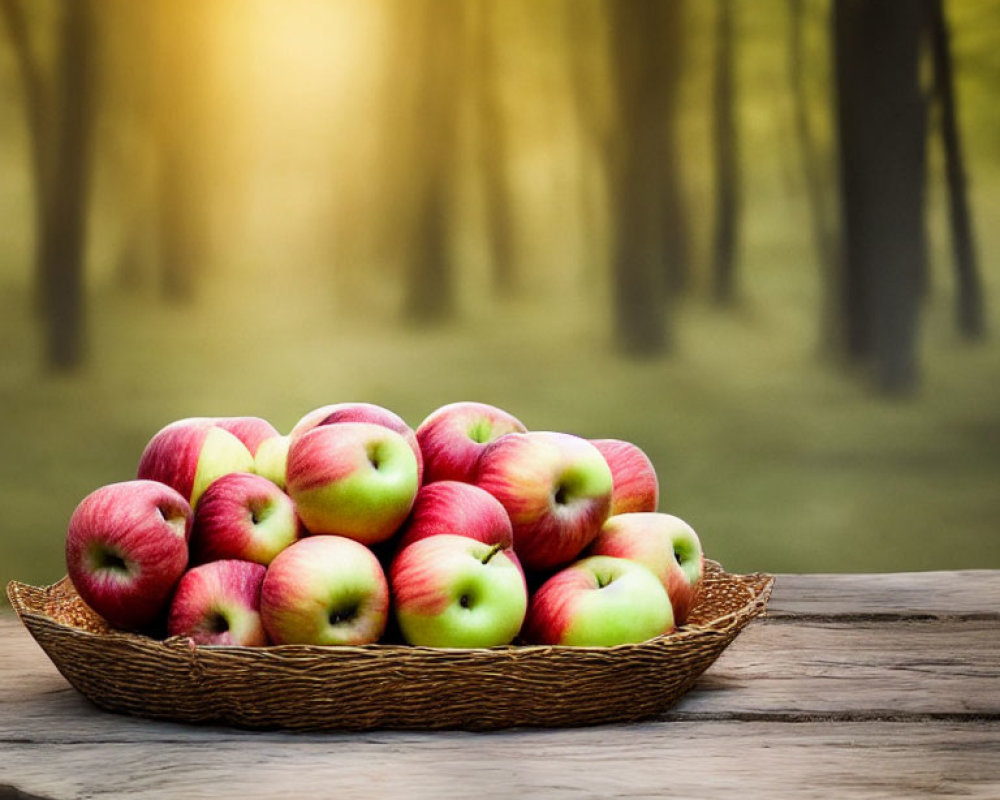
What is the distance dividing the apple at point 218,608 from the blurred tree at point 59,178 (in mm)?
2025

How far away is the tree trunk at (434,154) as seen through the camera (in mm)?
2822

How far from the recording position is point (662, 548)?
0.97 m

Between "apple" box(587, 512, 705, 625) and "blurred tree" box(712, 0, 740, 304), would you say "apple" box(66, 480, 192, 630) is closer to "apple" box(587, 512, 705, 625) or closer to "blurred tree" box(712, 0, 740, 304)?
"apple" box(587, 512, 705, 625)

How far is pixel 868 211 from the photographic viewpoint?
286 cm

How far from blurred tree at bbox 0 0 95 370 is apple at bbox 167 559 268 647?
6.64ft

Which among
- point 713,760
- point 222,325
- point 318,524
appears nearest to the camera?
point 713,760

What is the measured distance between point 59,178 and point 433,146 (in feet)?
2.68

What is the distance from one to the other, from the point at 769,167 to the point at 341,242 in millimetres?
983

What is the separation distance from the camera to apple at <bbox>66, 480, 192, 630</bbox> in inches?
34.7

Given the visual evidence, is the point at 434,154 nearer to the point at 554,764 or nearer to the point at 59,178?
the point at 59,178

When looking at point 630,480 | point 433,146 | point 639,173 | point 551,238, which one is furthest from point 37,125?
point 630,480

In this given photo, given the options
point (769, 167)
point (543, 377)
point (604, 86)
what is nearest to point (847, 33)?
point (769, 167)

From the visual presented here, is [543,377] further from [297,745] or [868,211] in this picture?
[297,745]

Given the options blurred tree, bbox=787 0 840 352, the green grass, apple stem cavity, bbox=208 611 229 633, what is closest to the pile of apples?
apple stem cavity, bbox=208 611 229 633
